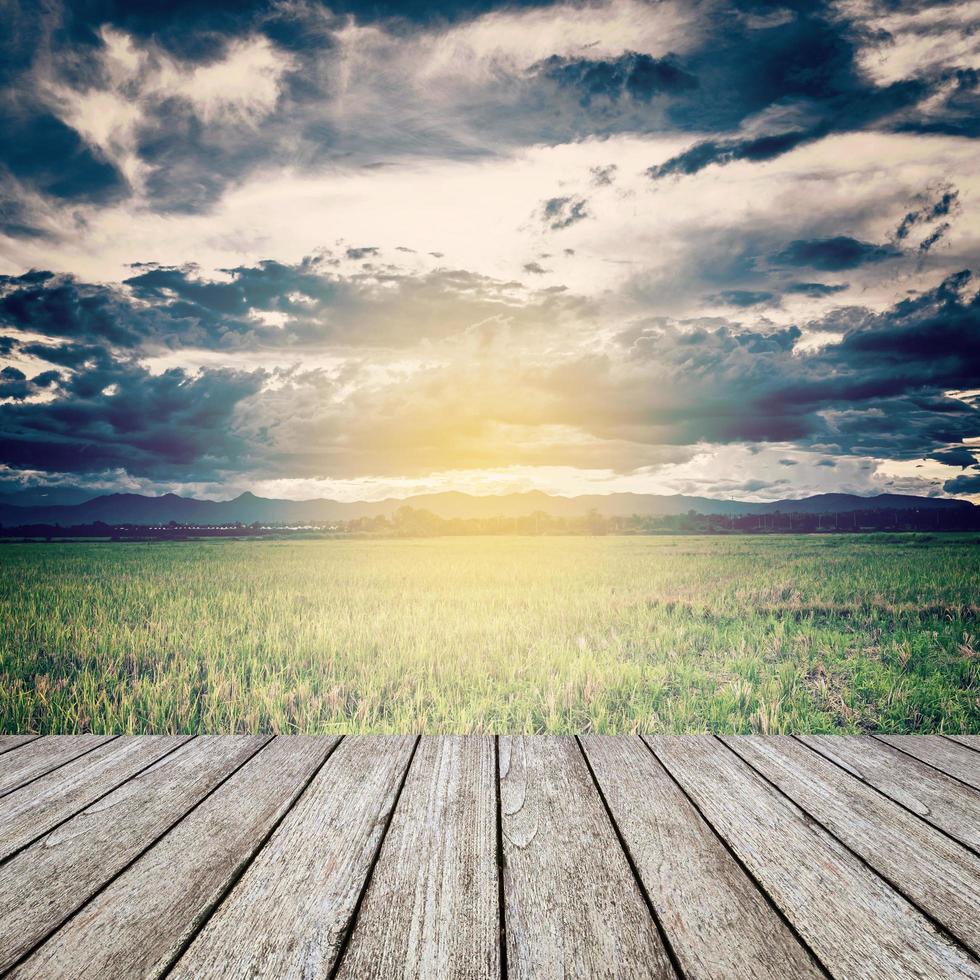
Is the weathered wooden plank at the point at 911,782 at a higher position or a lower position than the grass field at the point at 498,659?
higher

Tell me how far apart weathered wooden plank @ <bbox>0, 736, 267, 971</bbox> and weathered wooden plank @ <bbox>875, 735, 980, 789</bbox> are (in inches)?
132

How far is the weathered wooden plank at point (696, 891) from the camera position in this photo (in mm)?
1462

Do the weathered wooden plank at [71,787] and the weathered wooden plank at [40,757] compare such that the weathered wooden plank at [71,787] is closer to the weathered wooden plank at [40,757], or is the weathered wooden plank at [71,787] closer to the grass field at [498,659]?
the weathered wooden plank at [40,757]

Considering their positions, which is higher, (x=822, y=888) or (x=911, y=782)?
(x=822, y=888)

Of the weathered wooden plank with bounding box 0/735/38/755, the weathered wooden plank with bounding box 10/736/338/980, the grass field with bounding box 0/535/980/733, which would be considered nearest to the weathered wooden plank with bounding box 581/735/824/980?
the weathered wooden plank with bounding box 10/736/338/980

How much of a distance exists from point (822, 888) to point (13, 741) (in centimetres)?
394

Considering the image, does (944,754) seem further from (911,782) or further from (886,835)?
(886,835)

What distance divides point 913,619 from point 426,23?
10.3m

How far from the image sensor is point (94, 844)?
6.89 ft

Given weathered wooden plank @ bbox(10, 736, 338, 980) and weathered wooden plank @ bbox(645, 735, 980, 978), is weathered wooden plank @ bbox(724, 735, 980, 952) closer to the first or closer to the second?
weathered wooden plank @ bbox(645, 735, 980, 978)

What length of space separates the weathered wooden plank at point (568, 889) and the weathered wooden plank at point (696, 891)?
0.21 feet

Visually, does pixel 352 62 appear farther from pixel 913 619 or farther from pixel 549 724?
pixel 913 619

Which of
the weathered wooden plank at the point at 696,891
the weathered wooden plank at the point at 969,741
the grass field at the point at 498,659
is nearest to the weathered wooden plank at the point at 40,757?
the grass field at the point at 498,659

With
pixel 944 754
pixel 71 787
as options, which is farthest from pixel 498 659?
pixel 71 787
